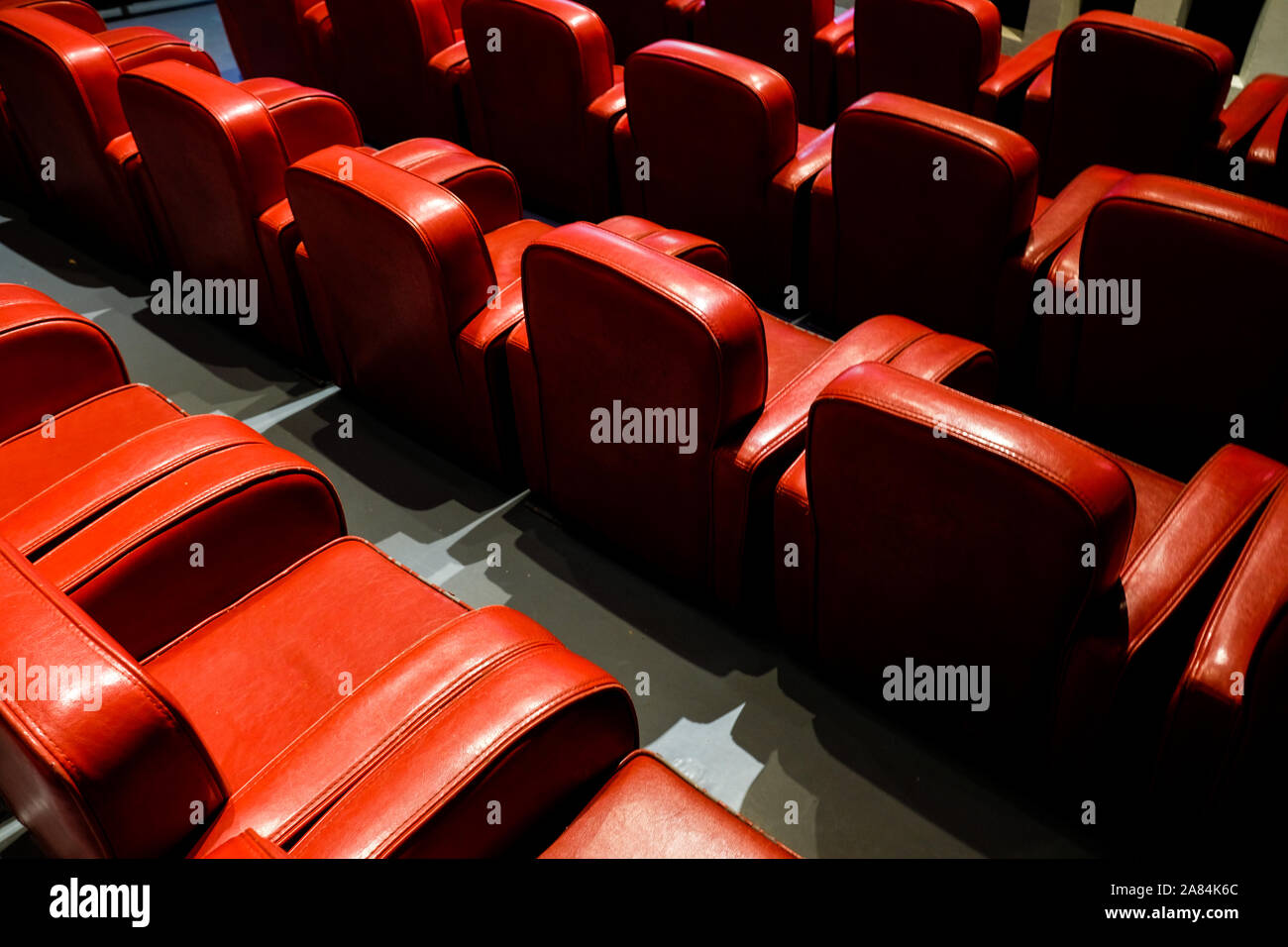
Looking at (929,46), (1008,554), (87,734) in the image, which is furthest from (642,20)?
(87,734)

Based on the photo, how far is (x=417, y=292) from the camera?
186 cm

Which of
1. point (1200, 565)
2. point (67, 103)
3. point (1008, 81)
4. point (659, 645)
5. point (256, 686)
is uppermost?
point (67, 103)

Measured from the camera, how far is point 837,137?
202 cm

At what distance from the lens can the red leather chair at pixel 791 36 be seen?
293 cm

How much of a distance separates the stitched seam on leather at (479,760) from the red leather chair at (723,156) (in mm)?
1474

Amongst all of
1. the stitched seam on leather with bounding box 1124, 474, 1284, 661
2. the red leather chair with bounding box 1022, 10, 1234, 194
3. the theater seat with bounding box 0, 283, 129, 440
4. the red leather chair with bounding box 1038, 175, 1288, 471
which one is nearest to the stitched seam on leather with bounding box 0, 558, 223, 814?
the theater seat with bounding box 0, 283, 129, 440

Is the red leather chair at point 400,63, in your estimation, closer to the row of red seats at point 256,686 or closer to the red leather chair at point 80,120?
the red leather chair at point 80,120

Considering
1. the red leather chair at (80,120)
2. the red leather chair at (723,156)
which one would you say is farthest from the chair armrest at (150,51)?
the red leather chair at (723,156)

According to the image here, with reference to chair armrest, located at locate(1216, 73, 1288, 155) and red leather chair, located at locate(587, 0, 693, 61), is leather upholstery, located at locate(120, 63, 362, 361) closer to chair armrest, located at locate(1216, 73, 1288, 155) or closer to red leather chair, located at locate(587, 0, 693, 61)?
red leather chair, located at locate(587, 0, 693, 61)

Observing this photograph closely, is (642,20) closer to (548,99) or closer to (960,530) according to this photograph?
(548,99)

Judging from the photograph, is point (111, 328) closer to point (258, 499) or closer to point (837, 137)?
point (258, 499)

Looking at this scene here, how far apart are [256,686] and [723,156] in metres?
1.52

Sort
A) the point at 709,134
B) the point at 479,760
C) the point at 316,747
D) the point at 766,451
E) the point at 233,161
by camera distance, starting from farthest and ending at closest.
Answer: the point at 709,134
the point at 233,161
the point at 766,451
the point at 316,747
the point at 479,760

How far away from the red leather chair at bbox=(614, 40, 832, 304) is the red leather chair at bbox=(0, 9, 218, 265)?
4.09 ft
